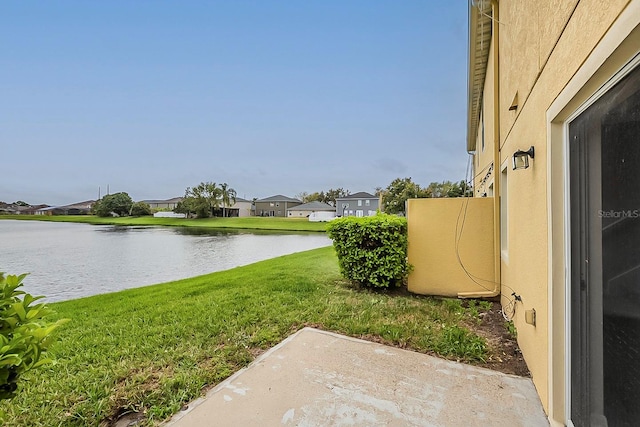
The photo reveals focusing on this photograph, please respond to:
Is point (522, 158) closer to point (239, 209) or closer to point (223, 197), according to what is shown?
point (223, 197)

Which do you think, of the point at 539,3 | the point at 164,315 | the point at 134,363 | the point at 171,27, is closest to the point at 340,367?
the point at 134,363

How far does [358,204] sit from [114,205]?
51979mm

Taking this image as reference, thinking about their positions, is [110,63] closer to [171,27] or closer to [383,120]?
[171,27]

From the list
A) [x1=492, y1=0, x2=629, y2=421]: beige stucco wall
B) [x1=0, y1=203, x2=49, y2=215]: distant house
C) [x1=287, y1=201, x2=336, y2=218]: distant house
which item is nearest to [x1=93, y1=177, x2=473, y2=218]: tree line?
[x1=287, y1=201, x2=336, y2=218]: distant house

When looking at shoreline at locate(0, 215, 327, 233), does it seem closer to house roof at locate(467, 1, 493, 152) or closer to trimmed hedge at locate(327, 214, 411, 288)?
house roof at locate(467, 1, 493, 152)

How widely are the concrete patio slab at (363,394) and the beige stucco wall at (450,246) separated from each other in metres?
2.60

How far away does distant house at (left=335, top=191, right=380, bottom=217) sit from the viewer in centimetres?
5277

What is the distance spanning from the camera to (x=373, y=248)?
5.87 metres

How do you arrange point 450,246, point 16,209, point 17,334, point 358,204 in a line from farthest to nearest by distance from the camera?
point 16,209
point 358,204
point 450,246
point 17,334

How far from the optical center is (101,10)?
13.6 metres

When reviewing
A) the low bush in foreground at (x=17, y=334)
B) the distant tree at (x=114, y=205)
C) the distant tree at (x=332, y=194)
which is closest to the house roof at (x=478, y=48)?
the low bush in foreground at (x=17, y=334)

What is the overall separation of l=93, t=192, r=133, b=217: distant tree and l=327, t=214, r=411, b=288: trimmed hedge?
74.3 meters

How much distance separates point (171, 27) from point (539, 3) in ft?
62.3

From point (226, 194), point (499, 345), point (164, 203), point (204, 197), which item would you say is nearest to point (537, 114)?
point (499, 345)
